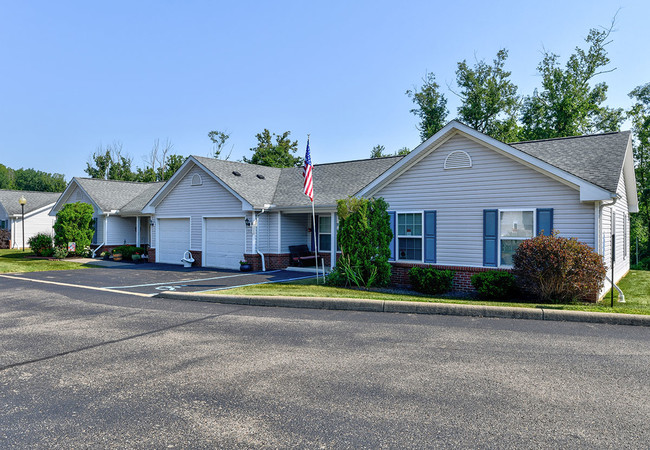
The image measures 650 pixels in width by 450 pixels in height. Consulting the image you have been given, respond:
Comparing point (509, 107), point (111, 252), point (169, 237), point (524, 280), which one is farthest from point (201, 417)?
point (509, 107)

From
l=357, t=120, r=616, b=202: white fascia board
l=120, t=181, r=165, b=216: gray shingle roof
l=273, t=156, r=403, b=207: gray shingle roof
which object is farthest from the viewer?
l=120, t=181, r=165, b=216: gray shingle roof

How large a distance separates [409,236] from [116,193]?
2345 cm

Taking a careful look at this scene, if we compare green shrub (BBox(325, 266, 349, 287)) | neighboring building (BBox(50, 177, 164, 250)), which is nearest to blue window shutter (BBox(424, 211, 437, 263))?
green shrub (BBox(325, 266, 349, 287))

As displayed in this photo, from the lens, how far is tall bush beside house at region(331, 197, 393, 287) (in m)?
13.8

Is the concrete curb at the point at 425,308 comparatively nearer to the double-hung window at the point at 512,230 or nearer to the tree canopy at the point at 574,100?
the double-hung window at the point at 512,230

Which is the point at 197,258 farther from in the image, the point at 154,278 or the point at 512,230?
the point at 512,230

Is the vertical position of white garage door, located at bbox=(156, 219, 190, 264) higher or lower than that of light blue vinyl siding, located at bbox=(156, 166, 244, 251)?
lower

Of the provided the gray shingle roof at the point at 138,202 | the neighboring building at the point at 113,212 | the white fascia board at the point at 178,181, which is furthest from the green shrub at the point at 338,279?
the neighboring building at the point at 113,212

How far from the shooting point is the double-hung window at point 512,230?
12.3m

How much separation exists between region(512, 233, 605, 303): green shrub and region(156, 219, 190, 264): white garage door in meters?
16.6

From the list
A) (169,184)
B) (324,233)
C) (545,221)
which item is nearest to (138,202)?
(169,184)

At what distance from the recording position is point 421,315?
9.41 meters

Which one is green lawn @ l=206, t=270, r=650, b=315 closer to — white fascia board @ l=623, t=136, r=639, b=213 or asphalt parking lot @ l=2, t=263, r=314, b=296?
asphalt parking lot @ l=2, t=263, r=314, b=296

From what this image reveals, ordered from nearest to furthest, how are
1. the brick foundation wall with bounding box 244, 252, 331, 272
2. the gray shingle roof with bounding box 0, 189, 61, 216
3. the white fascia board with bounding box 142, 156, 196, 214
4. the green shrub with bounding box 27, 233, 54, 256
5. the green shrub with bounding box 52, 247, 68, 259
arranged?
the brick foundation wall with bounding box 244, 252, 331, 272 → the white fascia board with bounding box 142, 156, 196, 214 → the green shrub with bounding box 52, 247, 68, 259 → the green shrub with bounding box 27, 233, 54, 256 → the gray shingle roof with bounding box 0, 189, 61, 216
